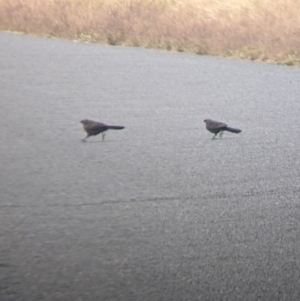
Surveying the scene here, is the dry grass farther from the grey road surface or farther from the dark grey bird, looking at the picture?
the dark grey bird

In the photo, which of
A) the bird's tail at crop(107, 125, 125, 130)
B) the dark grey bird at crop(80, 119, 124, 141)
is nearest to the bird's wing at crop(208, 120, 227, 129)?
the bird's tail at crop(107, 125, 125, 130)

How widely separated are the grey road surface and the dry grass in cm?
226

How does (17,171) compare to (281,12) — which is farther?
(281,12)

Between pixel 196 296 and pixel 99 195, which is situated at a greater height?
pixel 196 296

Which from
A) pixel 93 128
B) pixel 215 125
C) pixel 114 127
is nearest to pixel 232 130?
pixel 215 125

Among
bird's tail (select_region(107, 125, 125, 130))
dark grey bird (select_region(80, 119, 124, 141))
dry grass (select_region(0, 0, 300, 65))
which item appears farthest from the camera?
dry grass (select_region(0, 0, 300, 65))

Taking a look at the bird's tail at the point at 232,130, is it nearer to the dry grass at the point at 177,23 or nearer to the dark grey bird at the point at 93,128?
the dark grey bird at the point at 93,128

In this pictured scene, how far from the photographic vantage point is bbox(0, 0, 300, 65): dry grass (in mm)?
13648

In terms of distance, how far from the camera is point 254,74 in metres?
11.6

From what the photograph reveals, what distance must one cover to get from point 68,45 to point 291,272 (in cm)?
978

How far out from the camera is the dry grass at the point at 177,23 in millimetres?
13648

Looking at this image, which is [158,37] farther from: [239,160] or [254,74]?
[239,160]

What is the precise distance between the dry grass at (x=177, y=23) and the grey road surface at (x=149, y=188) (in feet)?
7.42

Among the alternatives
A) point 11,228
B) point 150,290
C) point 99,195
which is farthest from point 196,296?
point 99,195
